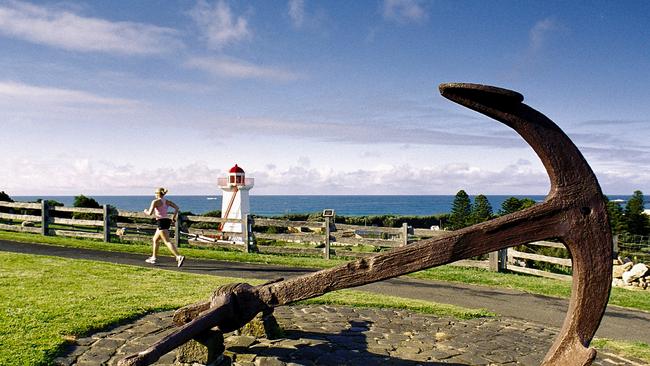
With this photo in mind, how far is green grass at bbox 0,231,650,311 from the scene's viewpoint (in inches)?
406

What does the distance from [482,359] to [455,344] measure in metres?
0.54

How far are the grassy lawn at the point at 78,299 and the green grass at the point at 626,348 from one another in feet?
5.70

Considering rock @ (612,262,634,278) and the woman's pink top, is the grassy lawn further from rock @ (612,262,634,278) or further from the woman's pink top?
rock @ (612,262,634,278)

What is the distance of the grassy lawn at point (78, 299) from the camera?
5.60 metres

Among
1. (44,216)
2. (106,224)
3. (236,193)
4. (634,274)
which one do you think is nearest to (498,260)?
(634,274)

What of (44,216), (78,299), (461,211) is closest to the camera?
(78,299)

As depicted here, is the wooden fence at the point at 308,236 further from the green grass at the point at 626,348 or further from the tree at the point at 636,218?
the tree at the point at 636,218

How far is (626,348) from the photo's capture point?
614 centimetres

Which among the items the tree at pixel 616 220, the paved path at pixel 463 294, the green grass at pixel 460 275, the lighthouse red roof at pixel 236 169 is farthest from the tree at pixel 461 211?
the lighthouse red roof at pixel 236 169

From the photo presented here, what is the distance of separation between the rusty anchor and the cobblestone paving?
1.69 meters

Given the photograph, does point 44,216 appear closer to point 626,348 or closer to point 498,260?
point 498,260

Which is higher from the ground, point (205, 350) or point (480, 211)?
point (480, 211)

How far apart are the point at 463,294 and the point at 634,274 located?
4394 mm

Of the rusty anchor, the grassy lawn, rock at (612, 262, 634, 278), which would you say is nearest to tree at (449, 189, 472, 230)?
rock at (612, 262, 634, 278)
